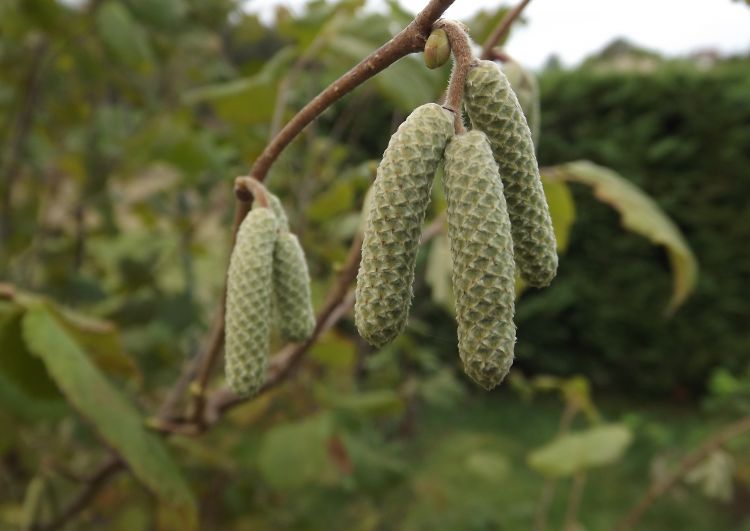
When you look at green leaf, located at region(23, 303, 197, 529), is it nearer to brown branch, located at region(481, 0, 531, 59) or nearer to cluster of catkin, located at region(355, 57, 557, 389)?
cluster of catkin, located at region(355, 57, 557, 389)

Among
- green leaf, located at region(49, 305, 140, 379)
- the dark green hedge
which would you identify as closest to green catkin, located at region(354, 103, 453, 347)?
green leaf, located at region(49, 305, 140, 379)

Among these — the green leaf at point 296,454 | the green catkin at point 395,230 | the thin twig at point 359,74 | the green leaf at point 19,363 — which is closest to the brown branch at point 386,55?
the thin twig at point 359,74

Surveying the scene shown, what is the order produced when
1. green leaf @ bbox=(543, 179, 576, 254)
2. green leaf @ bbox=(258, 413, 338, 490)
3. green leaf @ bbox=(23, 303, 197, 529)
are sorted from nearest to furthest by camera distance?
green leaf @ bbox=(23, 303, 197, 529) → green leaf @ bbox=(543, 179, 576, 254) → green leaf @ bbox=(258, 413, 338, 490)

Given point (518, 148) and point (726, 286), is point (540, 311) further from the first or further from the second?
point (518, 148)

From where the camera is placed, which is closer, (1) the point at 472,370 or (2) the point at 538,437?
(1) the point at 472,370

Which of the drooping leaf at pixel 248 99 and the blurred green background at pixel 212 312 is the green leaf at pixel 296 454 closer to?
the blurred green background at pixel 212 312

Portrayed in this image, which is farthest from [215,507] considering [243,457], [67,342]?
[67,342]

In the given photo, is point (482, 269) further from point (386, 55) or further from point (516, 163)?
point (386, 55)
